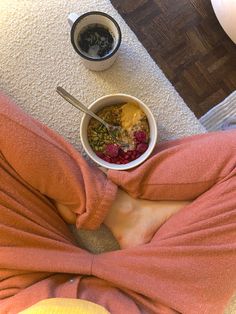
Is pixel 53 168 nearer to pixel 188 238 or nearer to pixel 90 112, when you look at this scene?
pixel 90 112

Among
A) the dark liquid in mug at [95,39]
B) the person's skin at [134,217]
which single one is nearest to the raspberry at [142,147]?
the person's skin at [134,217]

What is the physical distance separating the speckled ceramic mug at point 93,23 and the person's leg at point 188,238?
0.25 metres

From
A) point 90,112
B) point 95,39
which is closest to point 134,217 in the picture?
point 90,112

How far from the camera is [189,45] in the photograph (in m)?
1.02

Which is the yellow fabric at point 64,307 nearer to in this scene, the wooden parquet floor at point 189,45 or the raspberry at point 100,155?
the raspberry at point 100,155

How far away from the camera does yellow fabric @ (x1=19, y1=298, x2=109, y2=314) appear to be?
0.65 meters

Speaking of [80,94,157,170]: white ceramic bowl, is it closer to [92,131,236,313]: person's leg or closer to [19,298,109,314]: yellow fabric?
[92,131,236,313]: person's leg

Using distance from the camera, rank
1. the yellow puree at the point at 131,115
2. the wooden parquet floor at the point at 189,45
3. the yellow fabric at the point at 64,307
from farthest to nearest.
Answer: the wooden parquet floor at the point at 189,45 < the yellow puree at the point at 131,115 < the yellow fabric at the point at 64,307

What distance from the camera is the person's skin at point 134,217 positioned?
2.76ft

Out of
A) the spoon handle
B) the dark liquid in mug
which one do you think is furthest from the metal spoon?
the dark liquid in mug

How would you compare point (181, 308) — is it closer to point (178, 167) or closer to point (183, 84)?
point (178, 167)

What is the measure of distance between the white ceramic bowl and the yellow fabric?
275mm

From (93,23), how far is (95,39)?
0.03 metres

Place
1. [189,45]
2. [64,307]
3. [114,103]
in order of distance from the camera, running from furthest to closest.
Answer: [189,45] → [114,103] → [64,307]
